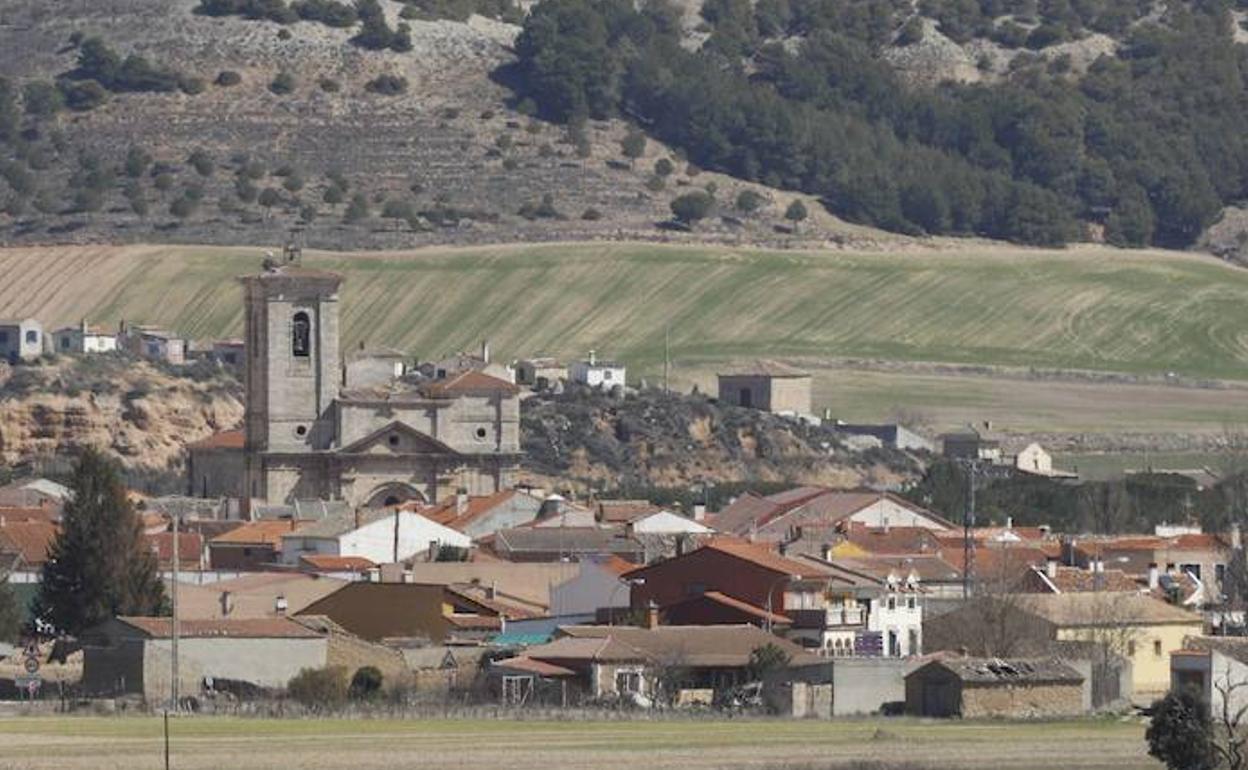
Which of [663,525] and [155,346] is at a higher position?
[155,346]

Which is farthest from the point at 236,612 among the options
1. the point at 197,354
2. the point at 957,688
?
the point at 197,354

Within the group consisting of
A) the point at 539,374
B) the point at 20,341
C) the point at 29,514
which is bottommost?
the point at 29,514

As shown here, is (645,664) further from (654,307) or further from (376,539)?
(654,307)

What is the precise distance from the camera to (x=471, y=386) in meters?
122

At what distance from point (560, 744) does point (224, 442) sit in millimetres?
61256

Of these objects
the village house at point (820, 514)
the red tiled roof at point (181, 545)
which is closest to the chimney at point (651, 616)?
the red tiled roof at point (181, 545)

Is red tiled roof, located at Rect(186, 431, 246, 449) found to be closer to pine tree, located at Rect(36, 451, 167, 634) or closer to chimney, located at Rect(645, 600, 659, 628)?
pine tree, located at Rect(36, 451, 167, 634)

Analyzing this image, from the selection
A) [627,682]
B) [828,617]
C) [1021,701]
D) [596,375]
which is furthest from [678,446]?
[1021,701]

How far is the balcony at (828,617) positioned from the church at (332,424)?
1272 inches

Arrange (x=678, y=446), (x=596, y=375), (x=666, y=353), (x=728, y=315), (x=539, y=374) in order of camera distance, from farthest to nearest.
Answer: (x=728, y=315), (x=666, y=353), (x=596, y=375), (x=539, y=374), (x=678, y=446)

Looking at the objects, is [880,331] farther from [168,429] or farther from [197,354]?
[168,429]

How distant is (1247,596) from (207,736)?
35586 mm

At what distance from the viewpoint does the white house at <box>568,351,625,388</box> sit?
158m

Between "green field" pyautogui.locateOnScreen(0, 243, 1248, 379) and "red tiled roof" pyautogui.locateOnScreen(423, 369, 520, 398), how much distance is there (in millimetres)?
55461
